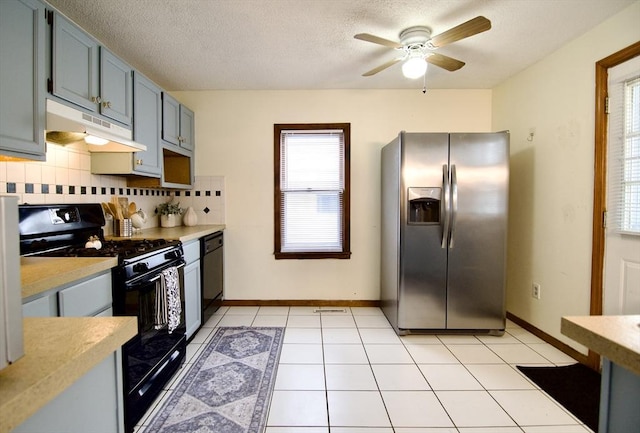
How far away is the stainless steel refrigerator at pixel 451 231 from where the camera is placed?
8.52 feet

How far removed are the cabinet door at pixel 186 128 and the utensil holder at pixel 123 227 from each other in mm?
1009

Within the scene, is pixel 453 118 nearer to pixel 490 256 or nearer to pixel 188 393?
pixel 490 256

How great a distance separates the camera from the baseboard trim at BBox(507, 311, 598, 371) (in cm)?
225

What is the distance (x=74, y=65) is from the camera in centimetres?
175

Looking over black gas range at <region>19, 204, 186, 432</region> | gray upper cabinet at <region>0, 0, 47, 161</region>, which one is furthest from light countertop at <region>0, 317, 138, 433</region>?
gray upper cabinet at <region>0, 0, 47, 161</region>

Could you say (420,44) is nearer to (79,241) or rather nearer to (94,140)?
(94,140)

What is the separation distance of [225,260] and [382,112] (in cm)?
244

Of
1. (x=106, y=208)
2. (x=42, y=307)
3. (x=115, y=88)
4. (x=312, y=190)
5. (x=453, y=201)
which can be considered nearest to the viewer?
(x=42, y=307)

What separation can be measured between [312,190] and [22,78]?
7.83 ft

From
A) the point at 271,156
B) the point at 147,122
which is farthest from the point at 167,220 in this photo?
the point at 271,156

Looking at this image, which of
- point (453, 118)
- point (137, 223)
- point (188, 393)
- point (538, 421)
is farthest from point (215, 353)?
point (453, 118)

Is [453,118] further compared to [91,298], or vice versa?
[453,118]

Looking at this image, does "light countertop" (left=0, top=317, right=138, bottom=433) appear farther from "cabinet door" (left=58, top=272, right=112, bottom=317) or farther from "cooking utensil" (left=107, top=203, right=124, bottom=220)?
"cooking utensil" (left=107, top=203, right=124, bottom=220)

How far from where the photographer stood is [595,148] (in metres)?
2.15
